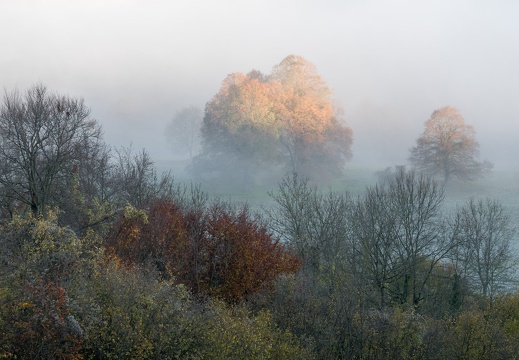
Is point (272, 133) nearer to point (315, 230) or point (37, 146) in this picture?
point (315, 230)

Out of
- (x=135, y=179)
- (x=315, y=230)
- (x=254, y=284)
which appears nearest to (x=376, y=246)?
(x=315, y=230)

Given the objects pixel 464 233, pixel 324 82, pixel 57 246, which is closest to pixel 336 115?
pixel 324 82

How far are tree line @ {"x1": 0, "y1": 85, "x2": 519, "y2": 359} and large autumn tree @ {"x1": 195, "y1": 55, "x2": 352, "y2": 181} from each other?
21.1 metres

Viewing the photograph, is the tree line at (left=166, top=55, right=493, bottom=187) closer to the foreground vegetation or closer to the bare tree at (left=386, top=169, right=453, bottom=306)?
the foreground vegetation

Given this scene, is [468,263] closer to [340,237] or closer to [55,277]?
[340,237]

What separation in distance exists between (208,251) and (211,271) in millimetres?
1225

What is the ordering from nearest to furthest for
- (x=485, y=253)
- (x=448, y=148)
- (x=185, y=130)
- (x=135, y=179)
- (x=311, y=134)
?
(x=485, y=253) → (x=135, y=179) → (x=448, y=148) → (x=311, y=134) → (x=185, y=130)

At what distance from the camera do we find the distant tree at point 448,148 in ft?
216

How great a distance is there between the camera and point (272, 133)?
70.9 metres

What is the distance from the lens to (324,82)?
7769 cm

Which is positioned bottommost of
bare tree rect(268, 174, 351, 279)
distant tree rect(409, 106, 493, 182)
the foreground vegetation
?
the foreground vegetation

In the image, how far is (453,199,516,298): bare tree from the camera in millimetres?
39625

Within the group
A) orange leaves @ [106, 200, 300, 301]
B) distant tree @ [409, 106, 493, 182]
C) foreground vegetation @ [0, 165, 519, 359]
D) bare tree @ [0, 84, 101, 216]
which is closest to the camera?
foreground vegetation @ [0, 165, 519, 359]

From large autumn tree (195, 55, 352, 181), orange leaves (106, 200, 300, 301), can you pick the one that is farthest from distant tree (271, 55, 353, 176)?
orange leaves (106, 200, 300, 301)
